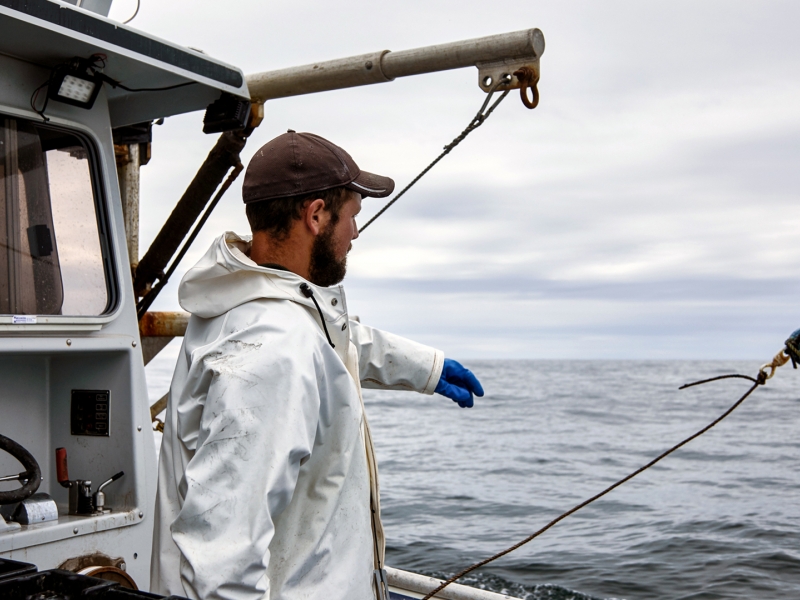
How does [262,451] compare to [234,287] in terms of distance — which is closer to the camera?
[262,451]

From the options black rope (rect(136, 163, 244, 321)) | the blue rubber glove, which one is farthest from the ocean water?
the blue rubber glove

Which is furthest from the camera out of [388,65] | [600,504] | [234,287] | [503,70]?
[600,504]

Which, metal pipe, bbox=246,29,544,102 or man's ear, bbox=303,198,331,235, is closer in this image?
man's ear, bbox=303,198,331,235

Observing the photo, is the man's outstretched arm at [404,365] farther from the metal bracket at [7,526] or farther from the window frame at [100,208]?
the metal bracket at [7,526]

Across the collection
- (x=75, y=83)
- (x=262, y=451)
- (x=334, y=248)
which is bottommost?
(x=262, y=451)

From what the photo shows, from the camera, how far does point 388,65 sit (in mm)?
4039

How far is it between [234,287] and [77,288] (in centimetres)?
129

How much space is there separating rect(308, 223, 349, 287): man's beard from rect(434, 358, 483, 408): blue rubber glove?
82 cm

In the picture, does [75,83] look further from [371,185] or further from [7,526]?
[7,526]

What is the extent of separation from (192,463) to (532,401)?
1734 inches

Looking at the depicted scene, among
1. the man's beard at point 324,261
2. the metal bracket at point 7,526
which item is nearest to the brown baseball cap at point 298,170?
the man's beard at point 324,261

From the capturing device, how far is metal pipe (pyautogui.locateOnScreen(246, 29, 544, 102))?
3.72 m

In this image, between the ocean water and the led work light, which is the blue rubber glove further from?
the ocean water

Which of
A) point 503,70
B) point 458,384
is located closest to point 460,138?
point 503,70
